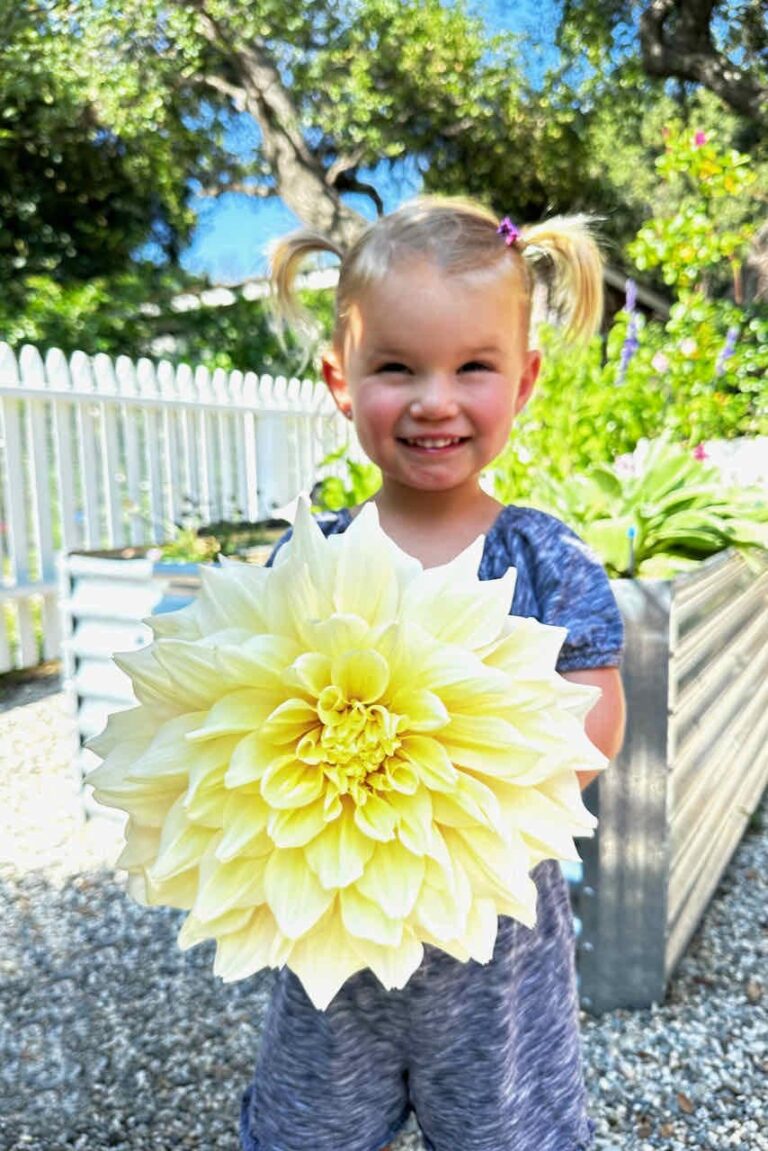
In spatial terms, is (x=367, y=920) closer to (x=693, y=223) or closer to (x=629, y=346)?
(x=629, y=346)

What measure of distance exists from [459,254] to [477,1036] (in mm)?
963

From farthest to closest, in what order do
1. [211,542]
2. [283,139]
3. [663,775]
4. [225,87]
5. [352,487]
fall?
[283,139] → [225,87] → [211,542] → [352,487] → [663,775]

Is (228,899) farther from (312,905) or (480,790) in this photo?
(480,790)

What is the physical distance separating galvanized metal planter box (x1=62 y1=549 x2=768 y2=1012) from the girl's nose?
0.83 meters

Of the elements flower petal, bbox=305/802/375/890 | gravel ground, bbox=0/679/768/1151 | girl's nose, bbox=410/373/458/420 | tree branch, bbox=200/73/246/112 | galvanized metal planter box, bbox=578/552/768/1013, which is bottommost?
gravel ground, bbox=0/679/768/1151

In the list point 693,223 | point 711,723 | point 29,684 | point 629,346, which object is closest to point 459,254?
point 711,723

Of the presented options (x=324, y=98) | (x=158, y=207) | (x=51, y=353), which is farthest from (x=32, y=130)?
(x=51, y=353)

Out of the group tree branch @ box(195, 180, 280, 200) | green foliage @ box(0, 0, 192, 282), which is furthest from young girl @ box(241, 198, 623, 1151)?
tree branch @ box(195, 180, 280, 200)

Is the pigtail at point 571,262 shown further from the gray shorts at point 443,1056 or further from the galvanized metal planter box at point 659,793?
the gray shorts at point 443,1056

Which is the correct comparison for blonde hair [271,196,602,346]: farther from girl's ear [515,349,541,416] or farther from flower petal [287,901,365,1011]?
flower petal [287,901,365,1011]

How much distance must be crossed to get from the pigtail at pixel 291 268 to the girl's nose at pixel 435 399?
46 centimetres

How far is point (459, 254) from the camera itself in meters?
1.05

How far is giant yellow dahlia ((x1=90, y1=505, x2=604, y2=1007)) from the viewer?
0.61 m

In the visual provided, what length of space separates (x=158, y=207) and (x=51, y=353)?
10.8 meters
